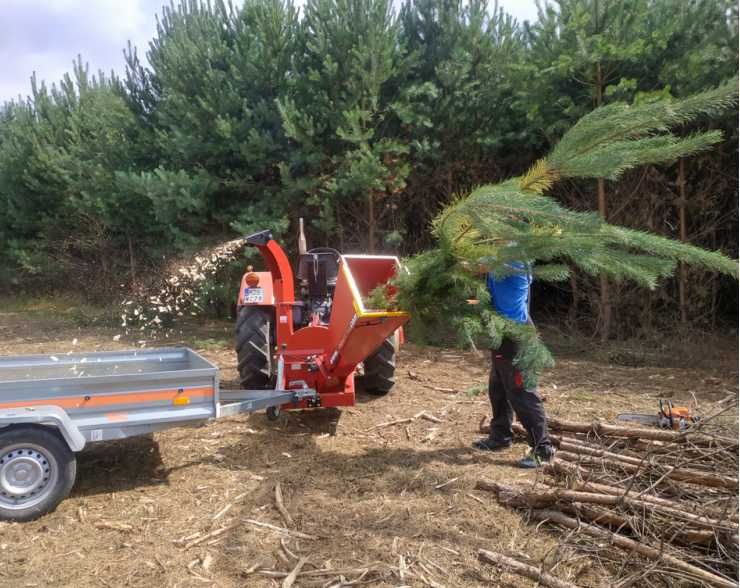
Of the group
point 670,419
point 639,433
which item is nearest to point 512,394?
point 639,433

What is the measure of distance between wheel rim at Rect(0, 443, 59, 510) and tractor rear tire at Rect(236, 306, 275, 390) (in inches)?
81.9

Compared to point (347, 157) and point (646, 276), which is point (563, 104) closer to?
point (347, 157)

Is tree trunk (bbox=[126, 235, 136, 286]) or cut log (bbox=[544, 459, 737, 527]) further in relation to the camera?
tree trunk (bbox=[126, 235, 136, 286])

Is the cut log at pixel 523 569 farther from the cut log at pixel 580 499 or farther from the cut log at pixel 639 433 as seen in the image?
the cut log at pixel 639 433

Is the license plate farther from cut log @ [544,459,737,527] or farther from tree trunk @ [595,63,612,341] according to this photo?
tree trunk @ [595,63,612,341]

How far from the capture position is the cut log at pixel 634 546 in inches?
106

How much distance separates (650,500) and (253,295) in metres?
3.61

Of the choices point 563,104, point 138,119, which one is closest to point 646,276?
point 563,104

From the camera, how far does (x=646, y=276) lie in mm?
3049

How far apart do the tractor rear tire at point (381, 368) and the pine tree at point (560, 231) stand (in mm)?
2316

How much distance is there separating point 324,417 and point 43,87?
1584 centimetres

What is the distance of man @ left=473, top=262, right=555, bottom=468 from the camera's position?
416 centimetres

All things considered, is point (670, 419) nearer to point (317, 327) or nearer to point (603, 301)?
point (317, 327)

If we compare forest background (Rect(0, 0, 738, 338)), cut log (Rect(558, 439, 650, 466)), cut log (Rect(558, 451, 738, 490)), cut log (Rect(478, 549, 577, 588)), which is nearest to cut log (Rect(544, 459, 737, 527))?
cut log (Rect(558, 451, 738, 490))
